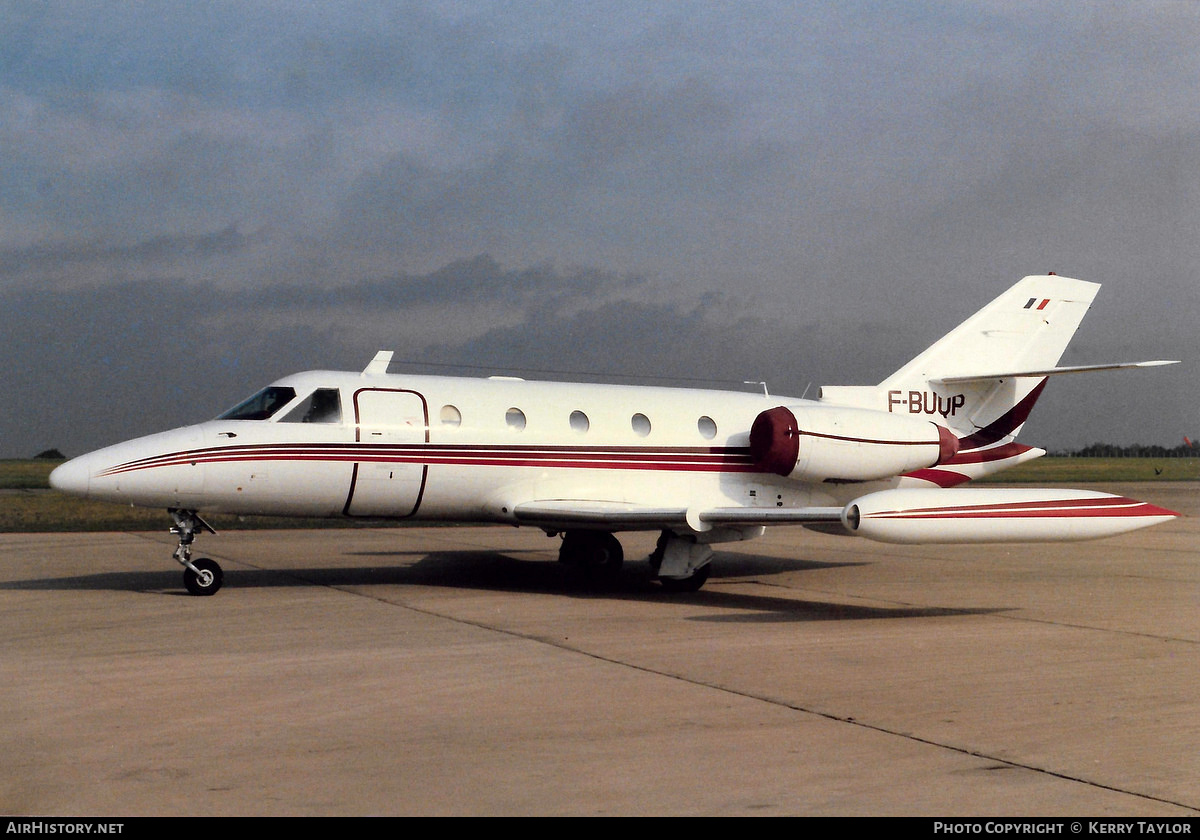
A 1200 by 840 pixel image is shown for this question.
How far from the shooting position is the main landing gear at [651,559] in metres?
15.3

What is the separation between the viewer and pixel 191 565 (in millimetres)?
14070

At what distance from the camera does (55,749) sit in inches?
265

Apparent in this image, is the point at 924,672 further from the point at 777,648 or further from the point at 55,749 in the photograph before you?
the point at 55,749

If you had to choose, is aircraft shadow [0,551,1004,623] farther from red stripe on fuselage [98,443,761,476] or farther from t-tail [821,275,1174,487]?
t-tail [821,275,1174,487]

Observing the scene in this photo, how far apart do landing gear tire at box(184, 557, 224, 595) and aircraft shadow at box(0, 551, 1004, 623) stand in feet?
0.59

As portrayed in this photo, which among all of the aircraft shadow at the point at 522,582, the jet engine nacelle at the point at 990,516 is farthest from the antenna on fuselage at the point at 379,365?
the jet engine nacelle at the point at 990,516

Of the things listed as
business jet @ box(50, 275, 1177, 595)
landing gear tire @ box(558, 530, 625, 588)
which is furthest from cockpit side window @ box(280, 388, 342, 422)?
landing gear tire @ box(558, 530, 625, 588)

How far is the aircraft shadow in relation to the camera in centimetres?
1351

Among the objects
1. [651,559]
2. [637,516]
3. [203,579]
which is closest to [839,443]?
[651,559]

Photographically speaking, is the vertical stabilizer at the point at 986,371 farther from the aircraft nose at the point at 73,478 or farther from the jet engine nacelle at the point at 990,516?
the aircraft nose at the point at 73,478

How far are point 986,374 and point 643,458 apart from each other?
6.18m

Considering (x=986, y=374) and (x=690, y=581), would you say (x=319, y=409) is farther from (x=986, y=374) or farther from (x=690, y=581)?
(x=986, y=374)

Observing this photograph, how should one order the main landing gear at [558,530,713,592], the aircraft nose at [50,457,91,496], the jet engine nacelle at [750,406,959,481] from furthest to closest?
the jet engine nacelle at [750,406,959,481] → the main landing gear at [558,530,713,592] → the aircraft nose at [50,457,91,496]

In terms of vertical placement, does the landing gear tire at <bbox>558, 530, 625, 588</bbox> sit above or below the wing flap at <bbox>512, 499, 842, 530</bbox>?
below
